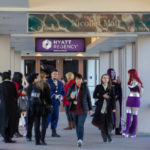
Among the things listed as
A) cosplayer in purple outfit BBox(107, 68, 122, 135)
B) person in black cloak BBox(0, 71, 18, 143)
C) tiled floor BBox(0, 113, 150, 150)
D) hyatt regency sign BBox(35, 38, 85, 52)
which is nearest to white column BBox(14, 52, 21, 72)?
hyatt regency sign BBox(35, 38, 85, 52)

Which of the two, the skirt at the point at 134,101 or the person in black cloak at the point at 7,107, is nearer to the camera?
the person in black cloak at the point at 7,107

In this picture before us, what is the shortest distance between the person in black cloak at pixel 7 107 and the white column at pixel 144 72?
3.79 metres

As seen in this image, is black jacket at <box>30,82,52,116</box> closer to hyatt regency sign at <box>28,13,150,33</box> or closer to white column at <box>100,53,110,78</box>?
hyatt regency sign at <box>28,13,150,33</box>

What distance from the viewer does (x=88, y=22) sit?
12.7 m

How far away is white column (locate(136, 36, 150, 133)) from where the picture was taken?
47.5 ft

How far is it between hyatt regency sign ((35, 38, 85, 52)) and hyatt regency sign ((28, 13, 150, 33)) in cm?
400

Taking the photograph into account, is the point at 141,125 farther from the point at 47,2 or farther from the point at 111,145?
the point at 47,2

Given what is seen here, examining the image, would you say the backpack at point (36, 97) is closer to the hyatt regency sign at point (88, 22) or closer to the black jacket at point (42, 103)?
the black jacket at point (42, 103)

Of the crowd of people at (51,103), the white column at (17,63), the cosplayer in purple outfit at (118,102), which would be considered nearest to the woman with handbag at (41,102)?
the crowd of people at (51,103)

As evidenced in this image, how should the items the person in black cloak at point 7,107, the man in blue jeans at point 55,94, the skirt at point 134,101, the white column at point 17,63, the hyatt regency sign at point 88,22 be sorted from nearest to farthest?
the person in black cloak at point 7,107
the hyatt regency sign at point 88,22
the man in blue jeans at point 55,94
the skirt at point 134,101
the white column at point 17,63

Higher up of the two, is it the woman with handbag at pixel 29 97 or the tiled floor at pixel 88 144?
the woman with handbag at pixel 29 97

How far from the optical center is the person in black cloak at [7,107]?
484 inches

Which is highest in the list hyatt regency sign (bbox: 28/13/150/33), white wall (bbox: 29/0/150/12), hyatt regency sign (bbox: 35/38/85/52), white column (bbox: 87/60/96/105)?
white wall (bbox: 29/0/150/12)

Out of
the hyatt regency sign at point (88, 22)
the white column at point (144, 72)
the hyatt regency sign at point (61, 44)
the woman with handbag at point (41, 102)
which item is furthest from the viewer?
the hyatt regency sign at point (61, 44)
